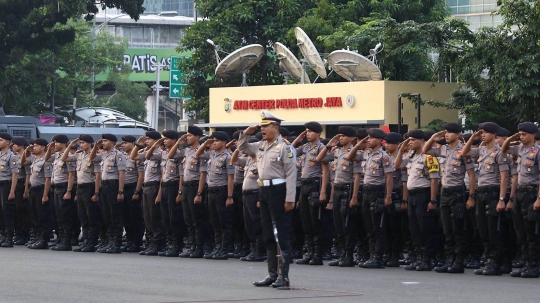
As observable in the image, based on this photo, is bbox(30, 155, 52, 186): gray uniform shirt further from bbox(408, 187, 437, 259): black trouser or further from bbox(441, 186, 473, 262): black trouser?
bbox(441, 186, 473, 262): black trouser

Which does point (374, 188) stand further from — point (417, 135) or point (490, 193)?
point (490, 193)

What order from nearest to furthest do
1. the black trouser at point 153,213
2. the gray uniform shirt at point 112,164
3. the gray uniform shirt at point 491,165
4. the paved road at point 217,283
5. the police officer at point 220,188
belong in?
the paved road at point 217,283
the gray uniform shirt at point 491,165
the police officer at point 220,188
the black trouser at point 153,213
the gray uniform shirt at point 112,164

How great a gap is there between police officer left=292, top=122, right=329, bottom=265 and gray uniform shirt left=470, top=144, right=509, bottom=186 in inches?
86.3

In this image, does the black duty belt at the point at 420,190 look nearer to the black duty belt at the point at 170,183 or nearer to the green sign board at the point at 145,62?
the black duty belt at the point at 170,183

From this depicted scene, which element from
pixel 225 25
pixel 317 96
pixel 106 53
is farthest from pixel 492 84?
pixel 106 53

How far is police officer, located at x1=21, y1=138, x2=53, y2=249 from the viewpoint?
17.5 metres

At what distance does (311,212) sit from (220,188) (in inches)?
62.0

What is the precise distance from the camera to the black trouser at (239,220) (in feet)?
51.7

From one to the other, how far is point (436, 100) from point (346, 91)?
7.38 feet

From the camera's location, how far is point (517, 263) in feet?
45.6

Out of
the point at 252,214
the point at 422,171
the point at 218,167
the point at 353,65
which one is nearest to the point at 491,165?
the point at 422,171

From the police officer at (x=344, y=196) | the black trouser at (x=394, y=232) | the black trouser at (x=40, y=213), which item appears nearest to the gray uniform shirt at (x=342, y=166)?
the police officer at (x=344, y=196)

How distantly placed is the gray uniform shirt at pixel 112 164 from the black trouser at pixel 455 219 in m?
5.34

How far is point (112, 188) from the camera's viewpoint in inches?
656
